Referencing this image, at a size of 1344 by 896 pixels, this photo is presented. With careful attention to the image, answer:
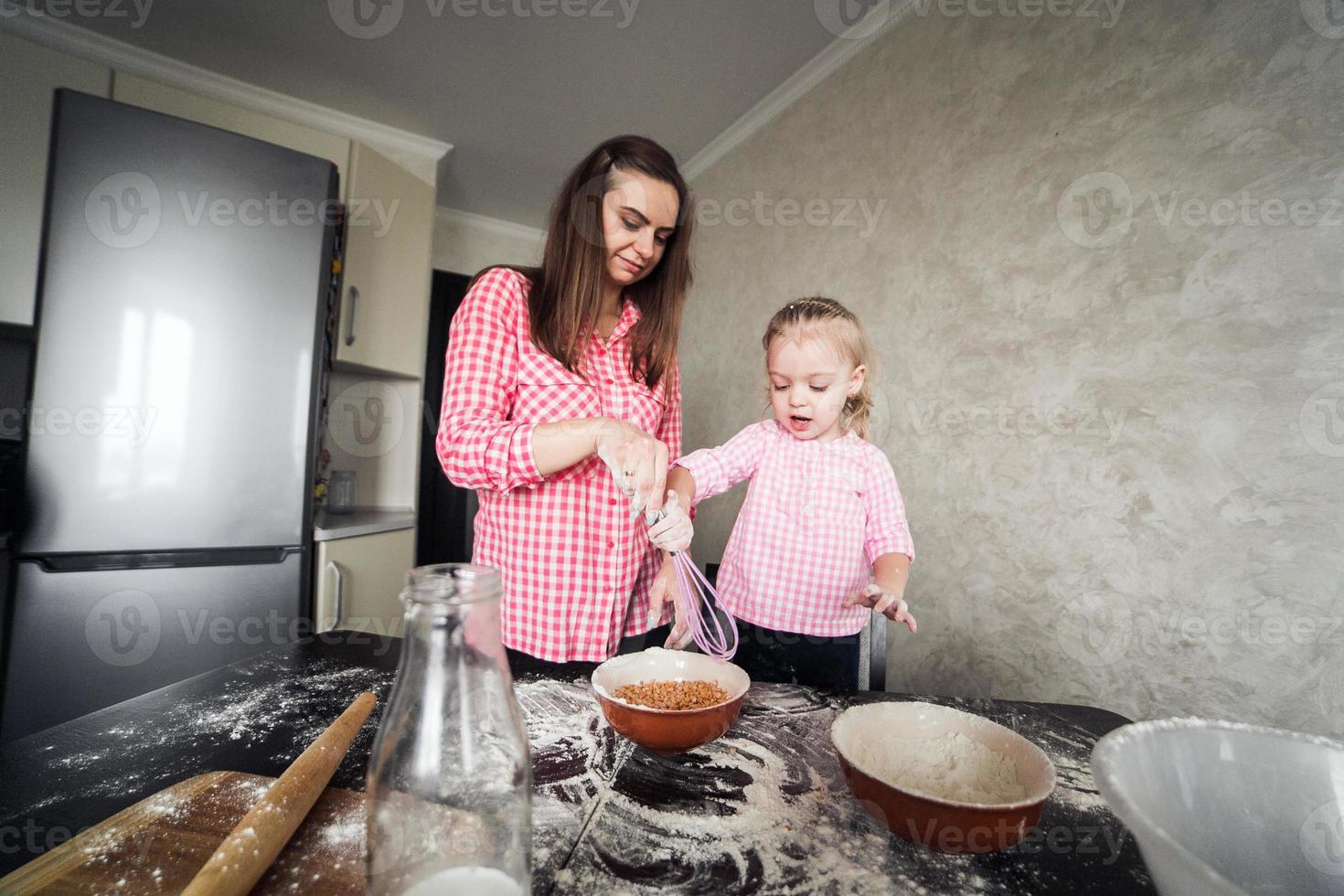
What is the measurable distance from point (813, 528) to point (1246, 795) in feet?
2.52

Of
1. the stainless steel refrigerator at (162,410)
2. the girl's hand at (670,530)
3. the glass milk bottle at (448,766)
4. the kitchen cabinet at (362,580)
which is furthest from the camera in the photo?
the kitchen cabinet at (362,580)

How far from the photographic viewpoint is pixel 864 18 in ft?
6.34

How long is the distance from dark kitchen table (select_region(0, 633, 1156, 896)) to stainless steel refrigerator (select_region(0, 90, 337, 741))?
1102 millimetres

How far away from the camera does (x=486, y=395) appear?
3.21ft

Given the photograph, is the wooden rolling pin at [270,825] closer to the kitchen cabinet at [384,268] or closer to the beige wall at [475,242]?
the kitchen cabinet at [384,268]

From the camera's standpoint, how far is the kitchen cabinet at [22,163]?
1.70m

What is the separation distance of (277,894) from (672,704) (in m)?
0.34

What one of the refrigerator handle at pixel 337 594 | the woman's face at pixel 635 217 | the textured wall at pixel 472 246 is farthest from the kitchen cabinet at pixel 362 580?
the textured wall at pixel 472 246

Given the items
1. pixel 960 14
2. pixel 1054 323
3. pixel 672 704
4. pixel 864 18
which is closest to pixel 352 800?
pixel 672 704

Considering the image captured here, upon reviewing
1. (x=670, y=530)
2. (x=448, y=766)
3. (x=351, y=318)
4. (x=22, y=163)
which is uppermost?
(x=22, y=163)

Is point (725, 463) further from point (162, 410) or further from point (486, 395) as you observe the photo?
point (162, 410)

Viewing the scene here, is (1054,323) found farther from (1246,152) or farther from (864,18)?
(864,18)

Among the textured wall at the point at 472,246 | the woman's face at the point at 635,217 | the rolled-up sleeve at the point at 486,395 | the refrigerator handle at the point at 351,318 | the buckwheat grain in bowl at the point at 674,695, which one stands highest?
the textured wall at the point at 472,246

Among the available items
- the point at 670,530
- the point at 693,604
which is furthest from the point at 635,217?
the point at 693,604
